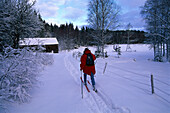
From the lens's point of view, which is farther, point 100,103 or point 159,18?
point 159,18

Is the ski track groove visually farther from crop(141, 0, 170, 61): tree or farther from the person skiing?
crop(141, 0, 170, 61): tree

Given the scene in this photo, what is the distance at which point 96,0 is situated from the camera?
46.0 ft

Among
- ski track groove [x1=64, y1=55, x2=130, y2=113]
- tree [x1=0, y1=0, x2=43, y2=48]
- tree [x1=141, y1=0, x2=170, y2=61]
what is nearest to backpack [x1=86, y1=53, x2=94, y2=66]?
ski track groove [x1=64, y1=55, x2=130, y2=113]

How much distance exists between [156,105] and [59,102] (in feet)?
10.9

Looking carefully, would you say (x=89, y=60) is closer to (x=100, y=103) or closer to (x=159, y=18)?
(x=100, y=103)

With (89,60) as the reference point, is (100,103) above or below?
below

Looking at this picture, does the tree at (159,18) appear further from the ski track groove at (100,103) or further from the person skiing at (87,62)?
the ski track groove at (100,103)

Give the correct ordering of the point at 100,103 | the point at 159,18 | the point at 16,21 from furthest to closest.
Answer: the point at 159,18 < the point at 16,21 < the point at 100,103

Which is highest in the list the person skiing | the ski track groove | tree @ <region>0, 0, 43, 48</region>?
tree @ <region>0, 0, 43, 48</region>

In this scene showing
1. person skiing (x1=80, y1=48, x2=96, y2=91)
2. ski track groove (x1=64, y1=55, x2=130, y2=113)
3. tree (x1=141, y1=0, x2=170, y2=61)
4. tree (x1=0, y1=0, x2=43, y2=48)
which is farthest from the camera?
tree (x1=141, y1=0, x2=170, y2=61)

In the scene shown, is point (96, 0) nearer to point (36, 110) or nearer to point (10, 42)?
point (10, 42)

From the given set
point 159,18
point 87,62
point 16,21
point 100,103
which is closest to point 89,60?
point 87,62

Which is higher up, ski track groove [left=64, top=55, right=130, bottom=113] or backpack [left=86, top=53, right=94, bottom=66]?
backpack [left=86, top=53, right=94, bottom=66]

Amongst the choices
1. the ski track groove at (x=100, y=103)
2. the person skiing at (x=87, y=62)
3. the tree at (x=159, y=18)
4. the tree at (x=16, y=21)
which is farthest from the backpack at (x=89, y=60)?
the tree at (x=159, y=18)
